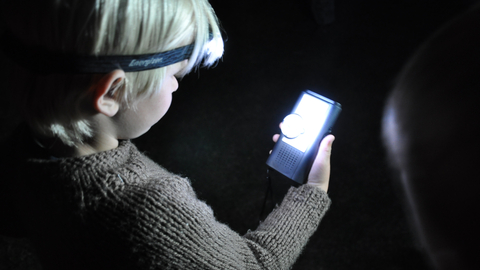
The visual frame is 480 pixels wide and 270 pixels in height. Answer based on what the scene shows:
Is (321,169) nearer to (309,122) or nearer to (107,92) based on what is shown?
(309,122)

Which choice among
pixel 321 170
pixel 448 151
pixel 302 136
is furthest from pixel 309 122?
pixel 448 151

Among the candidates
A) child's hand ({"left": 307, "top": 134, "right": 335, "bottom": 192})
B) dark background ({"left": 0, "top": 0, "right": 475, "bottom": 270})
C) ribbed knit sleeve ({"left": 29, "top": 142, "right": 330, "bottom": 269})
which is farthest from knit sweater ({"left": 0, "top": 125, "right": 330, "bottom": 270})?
dark background ({"left": 0, "top": 0, "right": 475, "bottom": 270})

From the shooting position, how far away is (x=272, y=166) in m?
0.84

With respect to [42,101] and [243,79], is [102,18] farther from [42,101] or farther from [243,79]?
[243,79]

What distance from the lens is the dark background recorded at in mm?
1082

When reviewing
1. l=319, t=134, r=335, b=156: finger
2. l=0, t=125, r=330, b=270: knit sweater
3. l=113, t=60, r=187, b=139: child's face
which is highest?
l=319, t=134, r=335, b=156: finger

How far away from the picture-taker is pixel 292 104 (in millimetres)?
1204

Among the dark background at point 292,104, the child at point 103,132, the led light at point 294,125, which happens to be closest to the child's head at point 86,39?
the child at point 103,132

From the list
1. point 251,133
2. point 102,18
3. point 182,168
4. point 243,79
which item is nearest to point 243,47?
point 243,79

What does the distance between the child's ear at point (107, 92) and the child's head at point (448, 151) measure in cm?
54

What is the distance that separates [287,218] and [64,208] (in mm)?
458

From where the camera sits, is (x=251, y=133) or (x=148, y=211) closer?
Result: (x=148, y=211)

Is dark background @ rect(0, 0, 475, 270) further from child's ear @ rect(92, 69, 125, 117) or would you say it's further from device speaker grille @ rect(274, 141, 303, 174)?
child's ear @ rect(92, 69, 125, 117)

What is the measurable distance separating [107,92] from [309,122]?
562 mm
